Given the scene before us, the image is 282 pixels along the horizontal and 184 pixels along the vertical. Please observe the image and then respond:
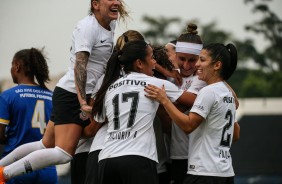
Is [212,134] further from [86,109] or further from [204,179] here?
[86,109]

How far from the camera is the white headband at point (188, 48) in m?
7.58

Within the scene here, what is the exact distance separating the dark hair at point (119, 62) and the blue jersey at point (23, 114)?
1.79m

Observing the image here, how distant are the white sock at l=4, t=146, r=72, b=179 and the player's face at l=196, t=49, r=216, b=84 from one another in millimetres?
1550

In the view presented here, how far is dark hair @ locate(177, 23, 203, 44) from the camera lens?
764 cm

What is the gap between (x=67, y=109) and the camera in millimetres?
7641

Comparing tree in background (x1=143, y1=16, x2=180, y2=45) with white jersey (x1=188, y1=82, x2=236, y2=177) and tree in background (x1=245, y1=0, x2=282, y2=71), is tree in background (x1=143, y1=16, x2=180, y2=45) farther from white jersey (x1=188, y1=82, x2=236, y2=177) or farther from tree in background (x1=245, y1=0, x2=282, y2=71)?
white jersey (x1=188, y1=82, x2=236, y2=177)

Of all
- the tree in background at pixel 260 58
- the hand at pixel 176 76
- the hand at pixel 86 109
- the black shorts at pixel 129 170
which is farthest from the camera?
the tree in background at pixel 260 58

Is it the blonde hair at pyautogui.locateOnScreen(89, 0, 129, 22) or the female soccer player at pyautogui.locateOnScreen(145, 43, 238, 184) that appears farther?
the blonde hair at pyautogui.locateOnScreen(89, 0, 129, 22)

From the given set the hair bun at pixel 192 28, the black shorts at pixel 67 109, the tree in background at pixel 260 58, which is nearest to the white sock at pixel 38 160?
the black shorts at pixel 67 109

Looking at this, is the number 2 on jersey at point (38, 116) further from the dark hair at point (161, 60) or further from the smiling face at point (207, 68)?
the smiling face at point (207, 68)

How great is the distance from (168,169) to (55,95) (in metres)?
1.32

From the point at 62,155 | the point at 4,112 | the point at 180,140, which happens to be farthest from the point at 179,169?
the point at 4,112

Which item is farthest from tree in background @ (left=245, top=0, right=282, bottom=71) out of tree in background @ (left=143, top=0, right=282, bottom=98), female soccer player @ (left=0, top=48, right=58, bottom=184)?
female soccer player @ (left=0, top=48, right=58, bottom=184)

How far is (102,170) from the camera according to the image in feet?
22.6
